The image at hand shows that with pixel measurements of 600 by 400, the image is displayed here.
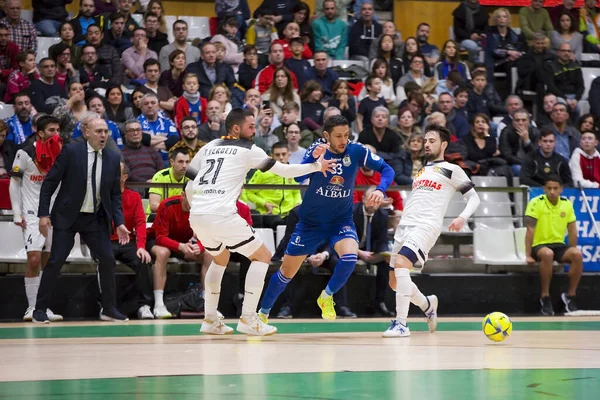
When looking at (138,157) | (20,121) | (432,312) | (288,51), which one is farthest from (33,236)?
(288,51)


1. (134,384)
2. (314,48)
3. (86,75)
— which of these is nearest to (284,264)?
(134,384)

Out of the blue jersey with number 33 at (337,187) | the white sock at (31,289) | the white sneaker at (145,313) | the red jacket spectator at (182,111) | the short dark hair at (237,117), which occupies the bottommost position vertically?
the white sneaker at (145,313)

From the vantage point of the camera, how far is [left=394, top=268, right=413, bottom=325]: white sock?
8.20 meters

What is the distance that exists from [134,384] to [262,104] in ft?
29.9

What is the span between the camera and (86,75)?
13586 millimetres

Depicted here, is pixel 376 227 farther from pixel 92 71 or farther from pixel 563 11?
pixel 563 11

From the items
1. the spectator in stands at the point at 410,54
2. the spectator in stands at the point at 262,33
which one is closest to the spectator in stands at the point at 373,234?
the spectator in stands at the point at 410,54

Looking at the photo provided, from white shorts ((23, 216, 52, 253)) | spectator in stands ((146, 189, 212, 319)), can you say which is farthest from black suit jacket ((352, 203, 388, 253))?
white shorts ((23, 216, 52, 253))

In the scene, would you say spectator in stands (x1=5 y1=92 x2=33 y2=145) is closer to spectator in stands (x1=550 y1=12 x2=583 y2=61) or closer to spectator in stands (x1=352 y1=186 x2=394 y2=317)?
spectator in stands (x1=352 y1=186 x2=394 y2=317)

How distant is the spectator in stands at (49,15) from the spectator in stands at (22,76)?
5.51 feet

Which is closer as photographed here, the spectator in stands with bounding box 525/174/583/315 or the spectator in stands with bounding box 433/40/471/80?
the spectator in stands with bounding box 525/174/583/315

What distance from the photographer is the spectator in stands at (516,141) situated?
557 inches

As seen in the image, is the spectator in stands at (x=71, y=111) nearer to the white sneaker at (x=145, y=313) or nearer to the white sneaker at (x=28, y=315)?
the white sneaker at (x=28, y=315)

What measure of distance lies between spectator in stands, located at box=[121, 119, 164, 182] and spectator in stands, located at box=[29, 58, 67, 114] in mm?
1192
